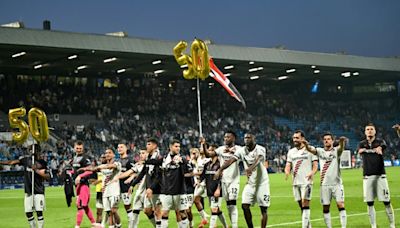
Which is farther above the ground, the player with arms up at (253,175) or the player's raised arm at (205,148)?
the player's raised arm at (205,148)

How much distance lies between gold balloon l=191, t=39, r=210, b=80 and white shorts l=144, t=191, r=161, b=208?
2839 mm

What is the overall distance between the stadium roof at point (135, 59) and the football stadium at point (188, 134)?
10cm

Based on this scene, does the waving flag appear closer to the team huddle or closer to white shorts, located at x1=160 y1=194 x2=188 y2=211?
→ the team huddle

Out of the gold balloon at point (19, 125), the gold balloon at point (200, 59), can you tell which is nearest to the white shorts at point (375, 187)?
the gold balloon at point (200, 59)

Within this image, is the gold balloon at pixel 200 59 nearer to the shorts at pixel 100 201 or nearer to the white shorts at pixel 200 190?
the white shorts at pixel 200 190

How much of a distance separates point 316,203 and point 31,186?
38.6 feet

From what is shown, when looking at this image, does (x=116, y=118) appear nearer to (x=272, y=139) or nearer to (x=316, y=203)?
(x=272, y=139)

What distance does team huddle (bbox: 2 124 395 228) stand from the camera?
16.4 m

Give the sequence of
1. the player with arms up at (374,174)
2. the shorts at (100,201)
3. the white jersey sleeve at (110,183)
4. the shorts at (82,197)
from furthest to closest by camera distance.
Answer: the shorts at (100,201), the shorts at (82,197), the white jersey sleeve at (110,183), the player with arms up at (374,174)

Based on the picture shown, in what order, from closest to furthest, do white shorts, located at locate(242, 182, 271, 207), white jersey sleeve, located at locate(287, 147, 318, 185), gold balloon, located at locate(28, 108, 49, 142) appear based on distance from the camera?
white shorts, located at locate(242, 182, 271, 207) → white jersey sleeve, located at locate(287, 147, 318, 185) → gold balloon, located at locate(28, 108, 49, 142)

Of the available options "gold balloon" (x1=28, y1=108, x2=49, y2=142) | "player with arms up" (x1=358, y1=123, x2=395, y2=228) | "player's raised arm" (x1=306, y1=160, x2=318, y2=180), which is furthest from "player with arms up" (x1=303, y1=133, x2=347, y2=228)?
"gold balloon" (x1=28, y1=108, x2=49, y2=142)

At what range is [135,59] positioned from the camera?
5512 cm

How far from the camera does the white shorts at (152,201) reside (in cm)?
1695

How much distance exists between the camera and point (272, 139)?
67.0 metres
